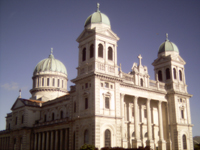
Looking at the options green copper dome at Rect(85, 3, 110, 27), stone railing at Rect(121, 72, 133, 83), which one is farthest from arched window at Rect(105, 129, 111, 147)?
green copper dome at Rect(85, 3, 110, 27)

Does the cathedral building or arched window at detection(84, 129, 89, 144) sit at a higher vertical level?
the cathedral building

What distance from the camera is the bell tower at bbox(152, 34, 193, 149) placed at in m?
58.5

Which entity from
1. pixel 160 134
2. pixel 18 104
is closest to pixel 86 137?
pixel 160 134

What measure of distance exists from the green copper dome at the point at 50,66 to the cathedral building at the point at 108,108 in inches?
402

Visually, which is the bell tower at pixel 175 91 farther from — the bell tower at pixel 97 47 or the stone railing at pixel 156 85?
the bell tower at pixel 97 47

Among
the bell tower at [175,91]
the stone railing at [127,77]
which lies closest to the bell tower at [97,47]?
the stone railing at [127,77]

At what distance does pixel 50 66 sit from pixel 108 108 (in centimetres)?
4112

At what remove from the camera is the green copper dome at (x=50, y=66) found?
83562 millimetres

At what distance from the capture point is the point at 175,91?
196ft

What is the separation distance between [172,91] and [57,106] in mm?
27503

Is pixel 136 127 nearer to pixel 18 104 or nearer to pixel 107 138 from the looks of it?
pixel 107 138

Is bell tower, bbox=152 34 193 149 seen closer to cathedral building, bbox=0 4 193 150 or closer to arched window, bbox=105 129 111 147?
cathedral building, bbox=0 4 193 150

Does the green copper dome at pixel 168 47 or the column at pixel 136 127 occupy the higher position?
the green copper dome at pixel 168 47

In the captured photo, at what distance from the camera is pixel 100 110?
45.9 metres
